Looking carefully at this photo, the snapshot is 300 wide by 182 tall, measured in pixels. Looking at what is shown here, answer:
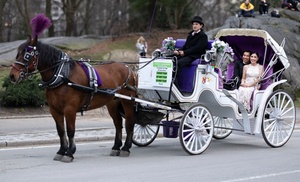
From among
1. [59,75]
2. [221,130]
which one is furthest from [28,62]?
[221,130]

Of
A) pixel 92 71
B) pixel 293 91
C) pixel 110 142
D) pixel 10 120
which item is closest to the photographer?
pixel 92 71

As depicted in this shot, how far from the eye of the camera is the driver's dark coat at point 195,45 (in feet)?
36.7

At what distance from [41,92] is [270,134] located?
25.3 feet

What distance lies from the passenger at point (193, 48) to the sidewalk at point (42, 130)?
319cm

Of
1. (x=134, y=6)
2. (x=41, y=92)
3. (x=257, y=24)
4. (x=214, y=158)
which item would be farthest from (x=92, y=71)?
(x=134, y=6)

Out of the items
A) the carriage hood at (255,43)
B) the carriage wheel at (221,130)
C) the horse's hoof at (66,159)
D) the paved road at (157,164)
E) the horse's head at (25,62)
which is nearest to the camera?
the paved road at (157,164)

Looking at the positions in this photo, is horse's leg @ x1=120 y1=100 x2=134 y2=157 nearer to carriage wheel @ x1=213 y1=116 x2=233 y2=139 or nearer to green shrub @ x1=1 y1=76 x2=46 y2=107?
carriage wheel @ x1=213 y1=116 x2=233 y2=139

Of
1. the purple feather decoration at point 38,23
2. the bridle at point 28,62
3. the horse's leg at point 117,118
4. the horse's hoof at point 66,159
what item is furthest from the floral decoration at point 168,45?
the horse's hoof at point 66,159

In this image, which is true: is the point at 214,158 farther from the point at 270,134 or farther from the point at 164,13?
the point at 164,13

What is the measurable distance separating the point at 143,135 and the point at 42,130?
3.16 meters

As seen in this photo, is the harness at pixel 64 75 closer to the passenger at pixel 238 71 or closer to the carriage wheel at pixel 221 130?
the passenger at pixel 238 71

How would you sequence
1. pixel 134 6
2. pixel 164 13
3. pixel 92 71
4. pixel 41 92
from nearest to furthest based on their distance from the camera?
pixel 92 71
pixel 41 92
pixel 134 6
pixel 164 13

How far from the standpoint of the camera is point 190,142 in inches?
429

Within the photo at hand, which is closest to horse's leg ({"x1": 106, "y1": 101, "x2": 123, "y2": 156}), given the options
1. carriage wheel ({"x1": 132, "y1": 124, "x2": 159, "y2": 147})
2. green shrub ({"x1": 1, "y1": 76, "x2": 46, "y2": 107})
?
carriage wheel ({"x1": 132, "y1": 124, "x2": 159, "y2": 147})
